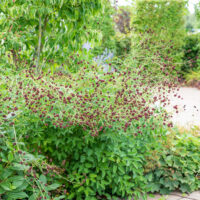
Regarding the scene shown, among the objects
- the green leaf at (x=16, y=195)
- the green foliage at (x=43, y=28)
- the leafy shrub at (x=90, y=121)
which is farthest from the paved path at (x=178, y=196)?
the green foliage at (x=43, y=28)

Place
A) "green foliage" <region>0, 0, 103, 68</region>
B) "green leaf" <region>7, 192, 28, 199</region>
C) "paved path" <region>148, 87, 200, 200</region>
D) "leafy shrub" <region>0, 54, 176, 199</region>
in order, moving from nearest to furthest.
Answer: "green leaf" <region>7, 192, 28, 199</region>
"leafy shrub" <region>0, 54, 176, 199</region>
"green foliage" <region>0, 0, 103, 68</region>
"paved path" <region>148, 87, 200, 200</region>

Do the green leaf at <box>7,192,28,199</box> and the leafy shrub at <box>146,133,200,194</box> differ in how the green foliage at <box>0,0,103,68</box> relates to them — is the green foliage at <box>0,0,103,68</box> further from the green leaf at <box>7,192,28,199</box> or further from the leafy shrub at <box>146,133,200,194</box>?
the leafy shrub at <box>146,133,200,194</box>

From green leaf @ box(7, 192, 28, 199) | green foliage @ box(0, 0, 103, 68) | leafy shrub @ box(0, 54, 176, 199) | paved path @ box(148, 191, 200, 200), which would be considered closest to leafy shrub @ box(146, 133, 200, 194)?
paved path @ box(148, 191, 200, 200)

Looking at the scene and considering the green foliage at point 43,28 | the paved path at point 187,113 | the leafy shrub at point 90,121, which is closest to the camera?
the leafy shrub at point 90,121

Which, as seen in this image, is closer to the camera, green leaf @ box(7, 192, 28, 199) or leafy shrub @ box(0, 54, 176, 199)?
green leaf @ box(7, 192, 28, 199)

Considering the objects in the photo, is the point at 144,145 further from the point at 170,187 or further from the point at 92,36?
the point at 92,36

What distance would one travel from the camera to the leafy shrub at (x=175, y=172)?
3.11 m

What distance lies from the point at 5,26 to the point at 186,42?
31.4 ft

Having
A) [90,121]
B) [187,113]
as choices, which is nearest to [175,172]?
[90,121]

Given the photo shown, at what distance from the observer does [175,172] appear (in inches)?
125

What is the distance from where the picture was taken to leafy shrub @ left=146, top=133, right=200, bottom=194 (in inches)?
122

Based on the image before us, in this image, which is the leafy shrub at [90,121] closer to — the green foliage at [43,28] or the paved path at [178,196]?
the paved path at [178,196]

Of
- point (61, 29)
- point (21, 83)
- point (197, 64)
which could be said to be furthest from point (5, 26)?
point (197, 64)

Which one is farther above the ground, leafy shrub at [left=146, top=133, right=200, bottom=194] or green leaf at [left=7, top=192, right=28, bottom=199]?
green leaf at [left=7, top=192, right=28, bottom=199]
